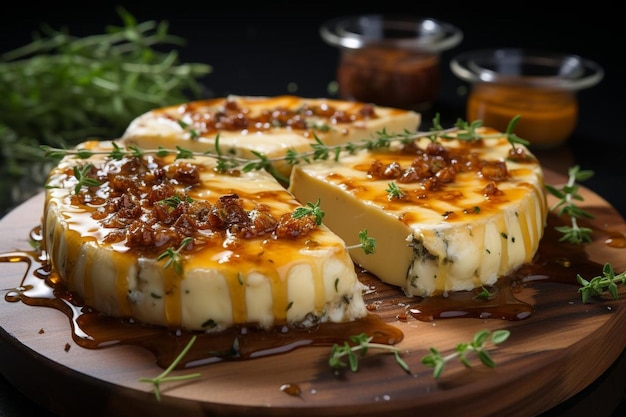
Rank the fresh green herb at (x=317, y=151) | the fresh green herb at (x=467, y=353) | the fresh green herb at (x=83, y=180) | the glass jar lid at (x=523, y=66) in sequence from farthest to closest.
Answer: the glass jar lid at (x=523, y=66) → the fresh green herb at (x=317, y=151) → the fresh green herb at (x=83, y=180) → the fresh green herb at (x=467, y=353)

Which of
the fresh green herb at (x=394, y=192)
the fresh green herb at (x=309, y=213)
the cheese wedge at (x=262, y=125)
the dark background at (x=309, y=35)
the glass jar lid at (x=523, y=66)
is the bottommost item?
the dark background at (x=309, y=35)

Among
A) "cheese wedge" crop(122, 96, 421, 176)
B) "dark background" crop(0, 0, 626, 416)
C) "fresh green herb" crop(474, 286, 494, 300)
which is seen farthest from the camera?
"dark background" crop(0, 0, 626, 416)

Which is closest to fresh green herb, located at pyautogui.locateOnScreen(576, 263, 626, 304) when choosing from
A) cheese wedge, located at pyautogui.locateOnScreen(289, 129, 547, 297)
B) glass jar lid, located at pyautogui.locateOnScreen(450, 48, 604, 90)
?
cheese wedge, located at pyautogui.locateOnScreen(289, 129, 547, 297)

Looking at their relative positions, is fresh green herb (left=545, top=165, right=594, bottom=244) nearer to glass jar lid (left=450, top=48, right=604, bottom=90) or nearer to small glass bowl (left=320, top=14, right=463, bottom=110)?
glass jar lid (left=450, top=48, right=604, bottom=90)

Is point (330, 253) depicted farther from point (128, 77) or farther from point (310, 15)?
point (310, 15)

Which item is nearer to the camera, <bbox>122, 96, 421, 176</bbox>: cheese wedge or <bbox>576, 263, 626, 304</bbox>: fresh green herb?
<bbox>576, 263, 626, 304</bbox>: fresh green herb

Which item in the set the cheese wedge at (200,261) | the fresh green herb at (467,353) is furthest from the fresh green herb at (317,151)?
the fresh green herb at (467,353)

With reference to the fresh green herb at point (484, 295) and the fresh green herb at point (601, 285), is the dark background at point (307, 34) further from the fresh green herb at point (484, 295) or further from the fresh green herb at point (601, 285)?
the fresh green herb at point (484, 295)
